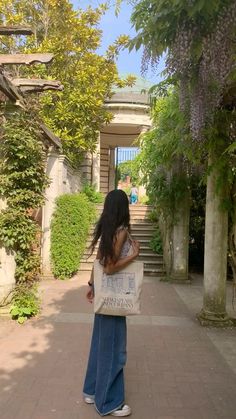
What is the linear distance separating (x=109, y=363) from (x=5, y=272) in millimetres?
3401

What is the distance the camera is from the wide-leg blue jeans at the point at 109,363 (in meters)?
3.54

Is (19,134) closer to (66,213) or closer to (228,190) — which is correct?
(228,190)

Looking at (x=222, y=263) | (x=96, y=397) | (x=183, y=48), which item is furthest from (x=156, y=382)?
(x=183, y=48)

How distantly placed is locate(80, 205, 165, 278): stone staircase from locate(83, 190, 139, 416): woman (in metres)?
6.25

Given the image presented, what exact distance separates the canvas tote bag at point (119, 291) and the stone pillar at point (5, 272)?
336 cm

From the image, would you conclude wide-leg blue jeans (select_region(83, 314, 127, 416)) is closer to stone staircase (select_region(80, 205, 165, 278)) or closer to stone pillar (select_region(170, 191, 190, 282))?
stone staircase (select_region(80, 205, 165, 278))

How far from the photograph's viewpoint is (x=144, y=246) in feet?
40.4

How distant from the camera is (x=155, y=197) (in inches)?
410

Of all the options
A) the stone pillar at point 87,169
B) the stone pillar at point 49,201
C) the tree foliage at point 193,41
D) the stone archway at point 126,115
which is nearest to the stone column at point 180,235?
the stone pillar at point 49,201

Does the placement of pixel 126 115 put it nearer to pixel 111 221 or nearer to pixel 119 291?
pixel 111 221

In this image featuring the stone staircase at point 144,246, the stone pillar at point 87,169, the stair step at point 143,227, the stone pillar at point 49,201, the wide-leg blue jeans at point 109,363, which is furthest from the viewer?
the stone pillar at point 87,169

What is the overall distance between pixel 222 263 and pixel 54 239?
15.3ft

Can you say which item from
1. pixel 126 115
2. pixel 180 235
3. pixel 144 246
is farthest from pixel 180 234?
pixel 126 115

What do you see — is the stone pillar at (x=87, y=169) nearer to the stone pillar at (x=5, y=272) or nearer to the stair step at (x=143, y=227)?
the stair step at (x=143, y=227)
